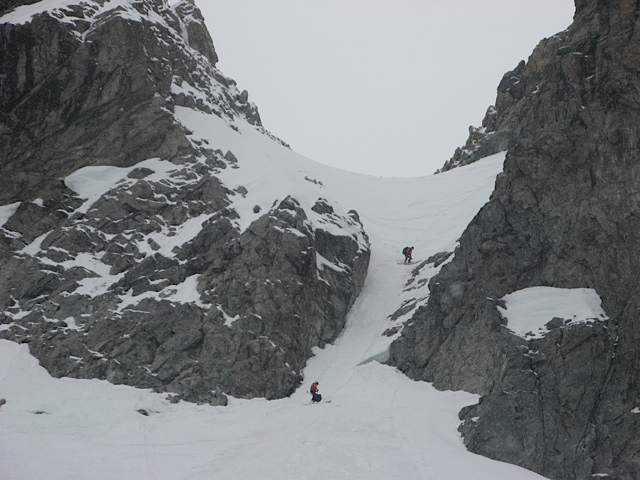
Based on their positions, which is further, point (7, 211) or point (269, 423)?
point (7, 211)

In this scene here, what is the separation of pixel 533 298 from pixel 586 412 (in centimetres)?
547

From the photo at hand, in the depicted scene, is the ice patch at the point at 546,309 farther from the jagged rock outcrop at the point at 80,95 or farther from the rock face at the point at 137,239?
the jagged rock outcrop at the point at 80,95

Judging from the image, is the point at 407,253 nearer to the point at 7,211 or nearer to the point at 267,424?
the point at 267,424

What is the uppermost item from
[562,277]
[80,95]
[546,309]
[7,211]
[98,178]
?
[80,95]

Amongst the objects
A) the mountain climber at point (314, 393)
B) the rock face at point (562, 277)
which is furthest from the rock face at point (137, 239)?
the rock face at point (562, 277)

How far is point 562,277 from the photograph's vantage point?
26.7 meters

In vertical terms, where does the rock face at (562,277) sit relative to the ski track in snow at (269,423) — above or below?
above

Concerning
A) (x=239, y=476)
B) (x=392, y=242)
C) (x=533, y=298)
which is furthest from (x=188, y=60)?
(x=239, y=476)

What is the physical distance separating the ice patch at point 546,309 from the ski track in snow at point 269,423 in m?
3.89

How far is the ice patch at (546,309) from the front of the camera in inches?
965

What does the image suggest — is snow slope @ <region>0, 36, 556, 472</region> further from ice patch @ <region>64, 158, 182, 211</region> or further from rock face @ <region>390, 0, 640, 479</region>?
rock face @ <region>390, 0, 640, 479</region>

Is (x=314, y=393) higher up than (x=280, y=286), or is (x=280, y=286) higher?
(x=280, y=286)

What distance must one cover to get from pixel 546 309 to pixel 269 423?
12492mm

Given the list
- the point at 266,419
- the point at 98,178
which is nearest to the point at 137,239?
the point at 98,178
